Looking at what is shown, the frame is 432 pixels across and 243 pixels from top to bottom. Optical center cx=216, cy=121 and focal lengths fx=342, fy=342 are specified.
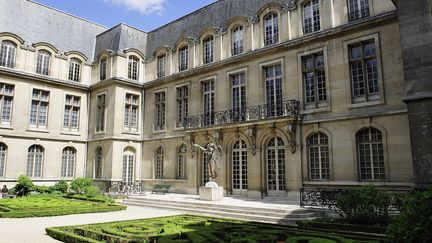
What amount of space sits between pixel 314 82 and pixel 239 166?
572 centimetres

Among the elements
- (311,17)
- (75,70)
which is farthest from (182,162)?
(311,17)

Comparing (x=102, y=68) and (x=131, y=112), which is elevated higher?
(x=102, y=68)

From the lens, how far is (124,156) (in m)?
22.5

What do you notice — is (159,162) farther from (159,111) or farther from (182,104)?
(182,104)

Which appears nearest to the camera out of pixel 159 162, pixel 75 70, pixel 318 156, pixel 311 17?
pixel 318 156

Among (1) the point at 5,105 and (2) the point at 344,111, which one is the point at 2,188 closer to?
(1) the point at 5,105

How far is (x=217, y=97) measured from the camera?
1952 cm

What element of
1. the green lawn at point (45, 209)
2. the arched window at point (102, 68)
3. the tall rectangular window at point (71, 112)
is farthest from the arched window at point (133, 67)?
the green lawn at point (45, 209)

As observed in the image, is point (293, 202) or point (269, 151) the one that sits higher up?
point (269, 151)

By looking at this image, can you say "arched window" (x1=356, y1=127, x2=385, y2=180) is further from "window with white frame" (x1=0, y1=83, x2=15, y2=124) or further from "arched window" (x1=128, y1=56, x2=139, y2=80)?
"window with white frame" (x1=0, y1=83, x2=15, y2=124)

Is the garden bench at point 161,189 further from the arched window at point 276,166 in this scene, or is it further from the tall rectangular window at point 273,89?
the tall rectangular window at point 273,89

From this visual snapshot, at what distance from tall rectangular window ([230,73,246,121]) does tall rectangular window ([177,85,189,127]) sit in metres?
3.67

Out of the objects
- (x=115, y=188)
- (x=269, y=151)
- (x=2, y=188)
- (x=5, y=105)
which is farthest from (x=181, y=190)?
(x=5, y=105)

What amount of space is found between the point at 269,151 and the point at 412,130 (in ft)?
24.5
